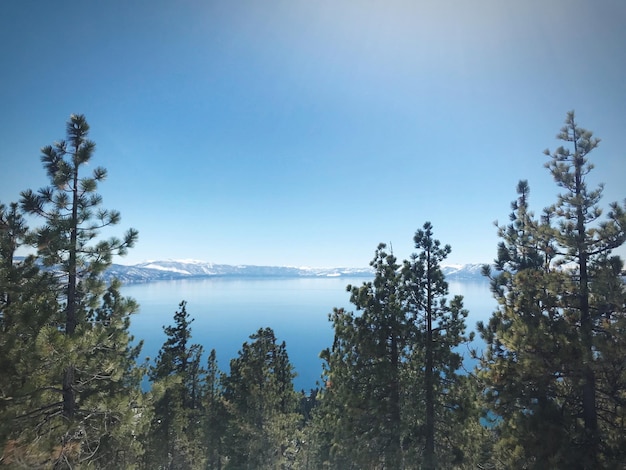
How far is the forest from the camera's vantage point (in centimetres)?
598

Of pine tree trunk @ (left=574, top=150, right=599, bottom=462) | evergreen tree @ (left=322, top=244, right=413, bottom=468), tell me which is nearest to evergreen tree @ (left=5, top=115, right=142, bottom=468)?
evergreen tree @ (left=322, top=244, right=413, bottom=468)

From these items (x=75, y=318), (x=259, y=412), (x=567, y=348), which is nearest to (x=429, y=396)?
(x=567, y=348)

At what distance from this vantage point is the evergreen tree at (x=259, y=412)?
57.1ft

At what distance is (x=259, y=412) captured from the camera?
17.5m

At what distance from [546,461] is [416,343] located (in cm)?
422

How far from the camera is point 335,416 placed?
1113cm

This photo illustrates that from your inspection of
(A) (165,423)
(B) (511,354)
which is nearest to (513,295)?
(B) (511,354)

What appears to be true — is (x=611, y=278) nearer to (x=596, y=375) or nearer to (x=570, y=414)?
(x=596, y=375)

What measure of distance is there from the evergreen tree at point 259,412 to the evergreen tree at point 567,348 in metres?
13.2

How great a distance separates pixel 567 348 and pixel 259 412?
15717 mm

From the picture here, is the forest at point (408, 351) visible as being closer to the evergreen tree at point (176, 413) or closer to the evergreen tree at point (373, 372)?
the evergreen tree at point (373, 372)

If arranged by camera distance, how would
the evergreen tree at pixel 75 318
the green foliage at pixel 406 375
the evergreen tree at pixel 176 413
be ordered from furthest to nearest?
the evergreen tree at pixel 176 413 < the green foliage at pixel 406 375 < the evergreen tree at pixel 75 318

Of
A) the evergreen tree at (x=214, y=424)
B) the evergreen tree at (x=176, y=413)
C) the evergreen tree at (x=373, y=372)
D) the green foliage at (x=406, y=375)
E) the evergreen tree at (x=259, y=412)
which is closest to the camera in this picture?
the green foliage at (x=406, y=375)

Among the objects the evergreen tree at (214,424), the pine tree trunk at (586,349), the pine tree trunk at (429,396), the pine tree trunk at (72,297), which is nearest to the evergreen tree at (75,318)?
the pine tree trunk at (72,297)
